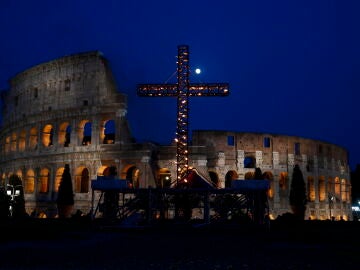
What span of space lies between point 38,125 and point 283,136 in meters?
21.9

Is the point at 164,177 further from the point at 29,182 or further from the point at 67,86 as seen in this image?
the point at 29,182

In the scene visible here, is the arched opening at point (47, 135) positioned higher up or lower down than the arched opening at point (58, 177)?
higher up

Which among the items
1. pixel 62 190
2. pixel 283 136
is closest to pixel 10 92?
pixel 62 190

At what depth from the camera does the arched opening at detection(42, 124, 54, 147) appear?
40.9 m

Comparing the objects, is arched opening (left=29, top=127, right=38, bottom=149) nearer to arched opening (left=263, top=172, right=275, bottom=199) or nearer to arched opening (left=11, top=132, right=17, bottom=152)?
arched opening (left=11, top=132, right=17, bottom=152)

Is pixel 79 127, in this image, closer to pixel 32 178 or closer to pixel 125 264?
pixel 32 178

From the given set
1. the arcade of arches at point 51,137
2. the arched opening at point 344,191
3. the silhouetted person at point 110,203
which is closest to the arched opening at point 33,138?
the arcade of arches at point 51,137

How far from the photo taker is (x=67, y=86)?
3959 cm

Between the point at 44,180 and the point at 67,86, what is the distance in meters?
8.81

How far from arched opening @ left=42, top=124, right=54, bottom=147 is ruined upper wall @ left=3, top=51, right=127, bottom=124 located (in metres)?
1.61

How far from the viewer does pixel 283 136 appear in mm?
40531

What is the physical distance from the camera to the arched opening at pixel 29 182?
41747 mm

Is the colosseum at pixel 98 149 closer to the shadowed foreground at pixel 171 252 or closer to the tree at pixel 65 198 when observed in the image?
the tree at pixel 65 198

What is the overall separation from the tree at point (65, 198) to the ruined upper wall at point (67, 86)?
683 cm
